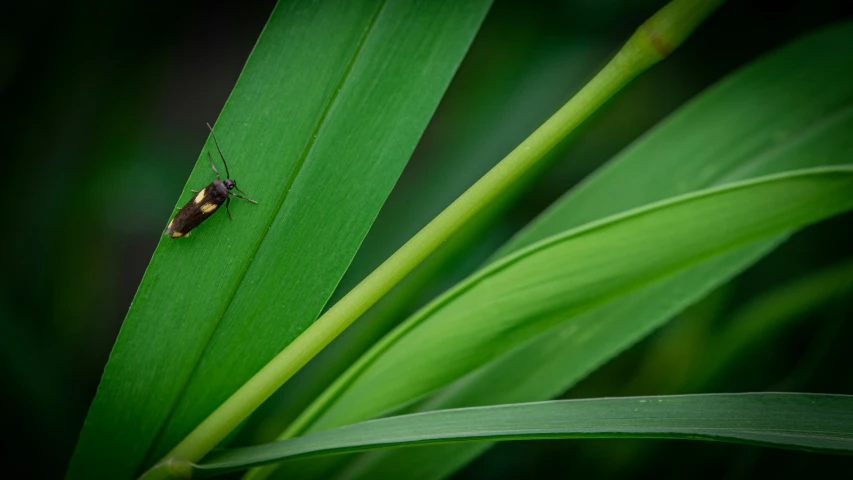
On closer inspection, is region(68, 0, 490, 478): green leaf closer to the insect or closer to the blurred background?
the insect

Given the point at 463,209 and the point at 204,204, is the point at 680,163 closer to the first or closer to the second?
the point at 463,209

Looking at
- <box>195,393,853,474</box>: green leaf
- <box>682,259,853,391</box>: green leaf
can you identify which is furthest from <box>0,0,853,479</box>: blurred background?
<box>195,393,853,474</box>: green leaf

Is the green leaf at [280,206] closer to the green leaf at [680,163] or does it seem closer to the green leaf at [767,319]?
the green leaf at [680,163]

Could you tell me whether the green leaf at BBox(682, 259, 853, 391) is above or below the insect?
above

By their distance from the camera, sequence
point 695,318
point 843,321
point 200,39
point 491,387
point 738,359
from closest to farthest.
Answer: point 491,387 → point 843,321 → point 738,359 → point 695,318 → point 200,39

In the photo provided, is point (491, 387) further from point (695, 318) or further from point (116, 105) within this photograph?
point (116, 105)

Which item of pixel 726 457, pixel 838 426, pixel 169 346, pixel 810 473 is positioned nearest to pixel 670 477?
pixel 726 457
